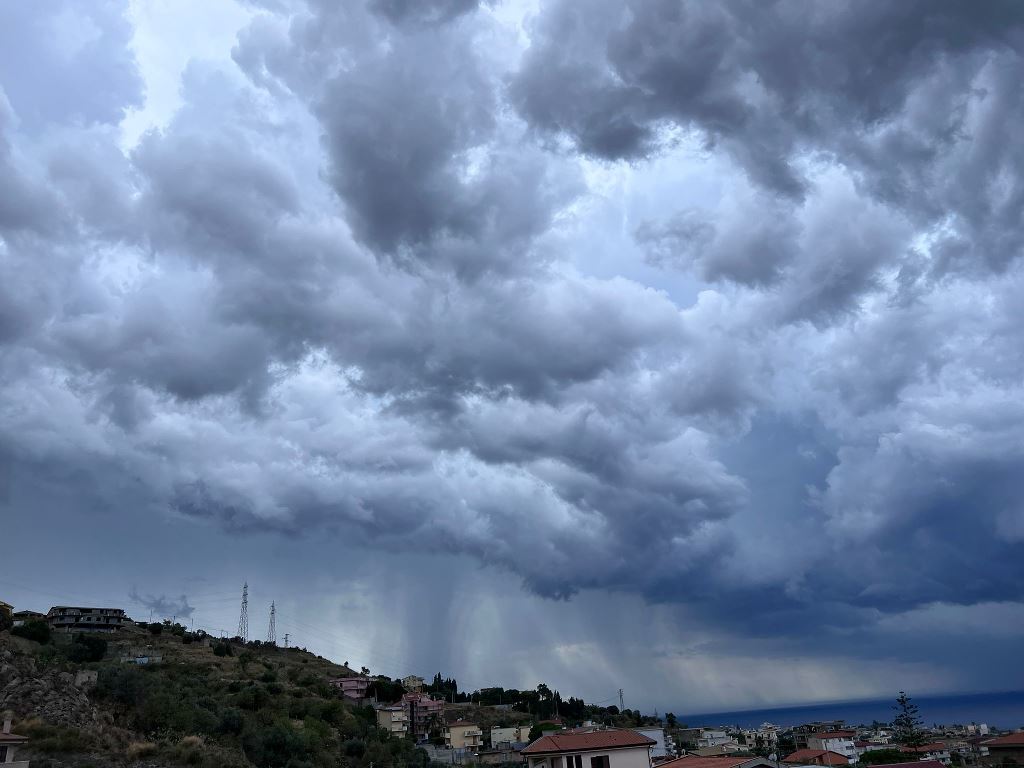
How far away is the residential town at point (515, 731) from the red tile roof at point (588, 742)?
0.08m

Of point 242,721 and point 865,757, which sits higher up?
point 242,721

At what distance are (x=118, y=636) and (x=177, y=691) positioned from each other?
59759 millimetres

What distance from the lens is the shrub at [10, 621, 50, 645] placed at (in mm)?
86312

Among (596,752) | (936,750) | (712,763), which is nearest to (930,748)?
(936,750)

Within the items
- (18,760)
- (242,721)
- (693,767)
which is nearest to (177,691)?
(242,721)

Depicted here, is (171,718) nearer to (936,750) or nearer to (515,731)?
(515,731)

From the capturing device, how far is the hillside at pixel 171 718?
47.7 m

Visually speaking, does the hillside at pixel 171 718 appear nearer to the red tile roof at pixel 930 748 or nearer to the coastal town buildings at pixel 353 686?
the coastal town buildings at pixel 353 686

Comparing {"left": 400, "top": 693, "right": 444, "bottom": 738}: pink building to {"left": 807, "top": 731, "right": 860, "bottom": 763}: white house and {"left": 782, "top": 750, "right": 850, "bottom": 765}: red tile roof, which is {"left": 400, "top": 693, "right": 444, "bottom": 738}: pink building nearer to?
{"left": 782, "top": 750, "right": 850, "bottom": 765}: red tile roof

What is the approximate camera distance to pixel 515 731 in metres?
126

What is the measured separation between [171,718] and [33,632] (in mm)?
42023

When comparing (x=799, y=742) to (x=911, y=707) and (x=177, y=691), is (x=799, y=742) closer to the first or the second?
(x=911, y=707)

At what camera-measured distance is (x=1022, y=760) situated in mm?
77688

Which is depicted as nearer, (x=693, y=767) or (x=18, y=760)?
(x=18, y=760)
